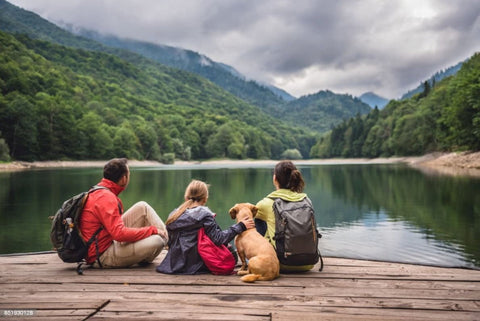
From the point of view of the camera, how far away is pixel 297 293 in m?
3.93

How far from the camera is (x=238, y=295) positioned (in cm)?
386

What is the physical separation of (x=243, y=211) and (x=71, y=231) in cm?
242

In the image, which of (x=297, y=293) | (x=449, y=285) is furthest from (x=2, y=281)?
(x=449, y=285)

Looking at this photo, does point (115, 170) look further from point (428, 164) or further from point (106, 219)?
point (428, 164)

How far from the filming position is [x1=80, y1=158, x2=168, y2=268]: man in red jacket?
449 cm

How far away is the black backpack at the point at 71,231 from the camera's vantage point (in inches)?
177

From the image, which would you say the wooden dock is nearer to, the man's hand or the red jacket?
the red jacket

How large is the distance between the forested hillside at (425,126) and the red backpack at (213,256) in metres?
52.4

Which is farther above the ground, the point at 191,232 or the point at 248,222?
the point at 248,222

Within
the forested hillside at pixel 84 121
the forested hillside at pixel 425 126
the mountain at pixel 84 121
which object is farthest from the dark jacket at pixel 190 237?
the forested hillside at pixel 84 121

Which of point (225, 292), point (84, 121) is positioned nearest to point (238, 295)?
point (225, 292)

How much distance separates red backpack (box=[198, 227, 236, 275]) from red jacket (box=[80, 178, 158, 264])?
33.9 inches

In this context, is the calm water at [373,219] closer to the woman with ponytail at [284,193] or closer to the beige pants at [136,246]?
the woman with ponytail at [284,193]

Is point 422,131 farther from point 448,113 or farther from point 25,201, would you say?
point 25,201
